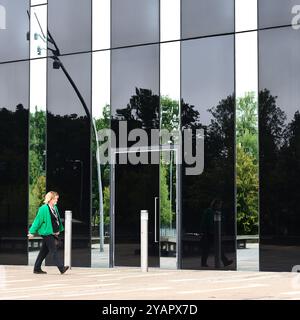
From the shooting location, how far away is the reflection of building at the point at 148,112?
55.4ft

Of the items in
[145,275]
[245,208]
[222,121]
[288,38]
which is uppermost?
[288,38]

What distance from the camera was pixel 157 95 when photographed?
1869cm

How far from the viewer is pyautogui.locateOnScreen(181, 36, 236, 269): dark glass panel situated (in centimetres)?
1748

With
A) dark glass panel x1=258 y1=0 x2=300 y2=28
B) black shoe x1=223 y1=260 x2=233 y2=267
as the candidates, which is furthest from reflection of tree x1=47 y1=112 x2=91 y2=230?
dark glass panel x1=258 y1=0 x2=300 y2=28

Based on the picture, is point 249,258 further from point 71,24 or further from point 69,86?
point 71,24

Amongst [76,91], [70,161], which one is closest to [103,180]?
[70,161]

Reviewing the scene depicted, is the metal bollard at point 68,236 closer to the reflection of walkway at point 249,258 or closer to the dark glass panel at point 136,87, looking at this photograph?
the dark glass panel at point 136,87

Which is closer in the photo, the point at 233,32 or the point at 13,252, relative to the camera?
the point at 233,32

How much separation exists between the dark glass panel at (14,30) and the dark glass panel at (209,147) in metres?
5.02

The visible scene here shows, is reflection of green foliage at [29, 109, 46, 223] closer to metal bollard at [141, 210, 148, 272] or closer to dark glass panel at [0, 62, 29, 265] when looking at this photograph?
dark glass panel at [0, 62, 29, 265]
